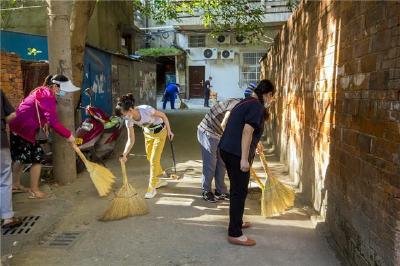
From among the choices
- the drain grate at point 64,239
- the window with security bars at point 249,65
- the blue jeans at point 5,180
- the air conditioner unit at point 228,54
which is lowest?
the drain grate at point 64,239

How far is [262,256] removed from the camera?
3721 millimetres

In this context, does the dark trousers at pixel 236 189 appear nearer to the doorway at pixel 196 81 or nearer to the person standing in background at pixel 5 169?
the person standing in background at pixel 5 169

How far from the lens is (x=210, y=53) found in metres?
26.5

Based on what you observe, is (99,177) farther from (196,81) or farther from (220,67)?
(196,81)

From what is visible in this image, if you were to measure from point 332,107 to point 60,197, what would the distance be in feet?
12.4

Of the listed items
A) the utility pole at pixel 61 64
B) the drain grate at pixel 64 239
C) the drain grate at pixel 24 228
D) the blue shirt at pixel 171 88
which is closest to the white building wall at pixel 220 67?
the blue shirt at pixel 171 88

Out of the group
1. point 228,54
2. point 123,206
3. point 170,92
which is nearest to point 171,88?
point 170,92

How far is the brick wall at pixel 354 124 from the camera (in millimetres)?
2576

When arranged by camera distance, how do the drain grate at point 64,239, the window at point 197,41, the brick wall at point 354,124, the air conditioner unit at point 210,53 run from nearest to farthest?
1. the brick wall at point 354,124
2. the drain grate at point 64,239
3. the air conditioner unit at point 210,53
4. the window at point 197,41

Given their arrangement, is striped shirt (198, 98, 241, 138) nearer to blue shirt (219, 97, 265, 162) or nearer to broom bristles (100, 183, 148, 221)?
blue shirt (219, 97, 265, 162)

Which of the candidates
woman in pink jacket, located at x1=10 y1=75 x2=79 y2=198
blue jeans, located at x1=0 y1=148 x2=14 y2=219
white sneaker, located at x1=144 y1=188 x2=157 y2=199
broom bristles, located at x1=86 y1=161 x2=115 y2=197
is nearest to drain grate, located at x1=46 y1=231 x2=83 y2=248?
blue jeans, located at x1=0 y1=148 x2=14 y2=219

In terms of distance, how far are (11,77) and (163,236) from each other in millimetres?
4052

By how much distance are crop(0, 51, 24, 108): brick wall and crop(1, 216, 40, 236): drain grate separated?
2606 mm

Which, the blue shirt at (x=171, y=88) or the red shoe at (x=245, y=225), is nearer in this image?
the red shoe at (x=245, y=225)
